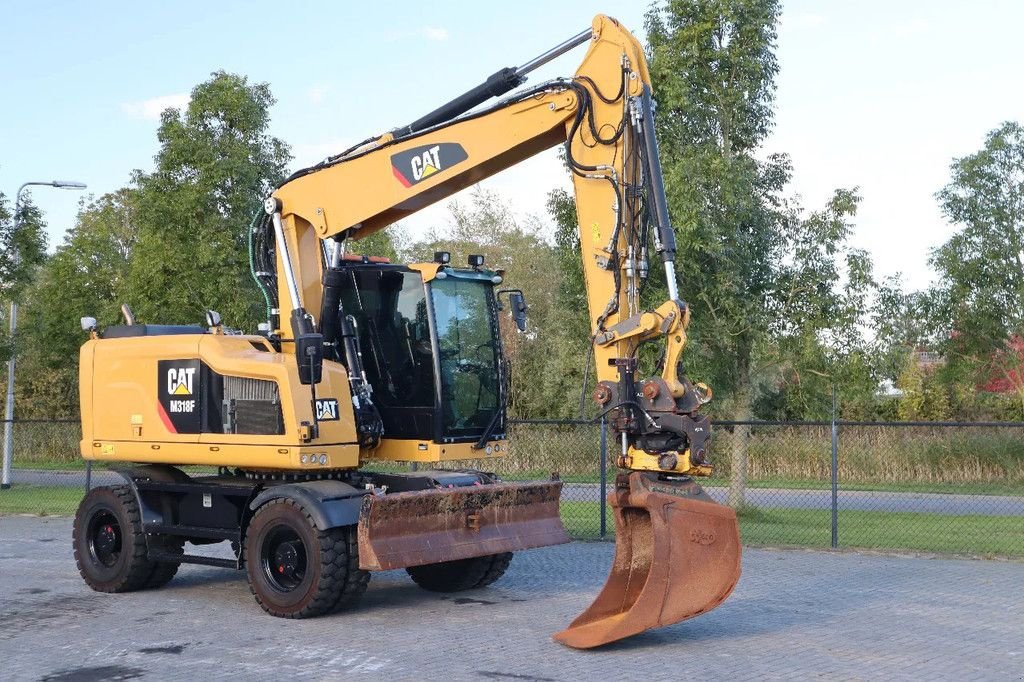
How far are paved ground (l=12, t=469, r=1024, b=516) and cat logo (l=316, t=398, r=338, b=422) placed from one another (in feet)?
28.8

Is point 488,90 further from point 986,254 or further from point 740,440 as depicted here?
point 986,254

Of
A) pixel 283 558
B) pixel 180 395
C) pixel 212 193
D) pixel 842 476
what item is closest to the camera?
pixel 283 558

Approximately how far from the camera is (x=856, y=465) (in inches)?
830

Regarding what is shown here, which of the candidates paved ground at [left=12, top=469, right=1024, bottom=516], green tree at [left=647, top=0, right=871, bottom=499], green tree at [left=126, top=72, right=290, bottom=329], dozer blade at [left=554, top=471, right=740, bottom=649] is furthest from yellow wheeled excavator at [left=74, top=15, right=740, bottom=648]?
green tree at [left=126, top=72, right=290, bottom=329]

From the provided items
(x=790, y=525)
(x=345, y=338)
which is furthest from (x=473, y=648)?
(x=790, y=525)

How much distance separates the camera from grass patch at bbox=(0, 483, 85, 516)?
837 inches

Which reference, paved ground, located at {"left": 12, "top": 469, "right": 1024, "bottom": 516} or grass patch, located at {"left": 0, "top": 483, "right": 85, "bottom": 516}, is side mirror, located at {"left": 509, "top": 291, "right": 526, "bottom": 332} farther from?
grass patch, located at {"left": 0, "top": 483, "right": 85, "bottom": 516}

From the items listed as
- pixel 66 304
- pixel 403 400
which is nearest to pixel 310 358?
pixel 403 400

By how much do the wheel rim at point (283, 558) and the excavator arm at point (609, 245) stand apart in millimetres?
1464

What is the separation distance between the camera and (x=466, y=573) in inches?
470

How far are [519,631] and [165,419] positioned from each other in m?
4.19

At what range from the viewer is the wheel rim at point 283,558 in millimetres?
10648

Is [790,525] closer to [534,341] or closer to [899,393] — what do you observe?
[534,341]

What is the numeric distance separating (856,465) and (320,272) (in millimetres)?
12316
